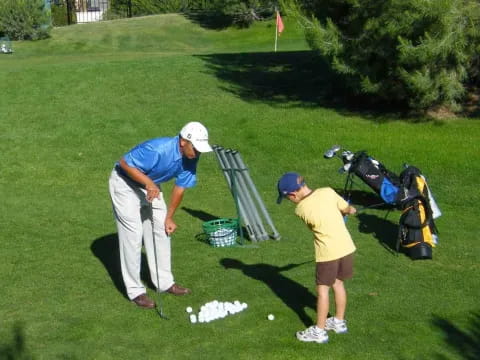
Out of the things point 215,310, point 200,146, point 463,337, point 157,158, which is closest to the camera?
point 463,337

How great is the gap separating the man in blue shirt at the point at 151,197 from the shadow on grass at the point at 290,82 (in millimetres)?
8222

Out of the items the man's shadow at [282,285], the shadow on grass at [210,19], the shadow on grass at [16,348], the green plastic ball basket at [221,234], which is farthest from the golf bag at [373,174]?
the shadow on grass at [210,19]

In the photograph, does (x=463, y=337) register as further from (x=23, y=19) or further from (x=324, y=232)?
(x=23, y=19)

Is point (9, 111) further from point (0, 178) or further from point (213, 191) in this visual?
point (213, 191)

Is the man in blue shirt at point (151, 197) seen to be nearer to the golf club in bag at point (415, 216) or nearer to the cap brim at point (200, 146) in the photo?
the cap brim at point (200, 146)

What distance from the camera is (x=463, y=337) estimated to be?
588 cm

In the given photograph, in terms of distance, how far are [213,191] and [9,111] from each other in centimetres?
631

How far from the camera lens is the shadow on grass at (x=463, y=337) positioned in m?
5.61

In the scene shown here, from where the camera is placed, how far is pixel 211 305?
637 cm

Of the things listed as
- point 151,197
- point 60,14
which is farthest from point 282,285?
point 60,14

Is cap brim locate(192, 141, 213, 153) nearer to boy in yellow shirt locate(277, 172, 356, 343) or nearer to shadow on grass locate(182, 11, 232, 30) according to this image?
boy in yellow shirt locate(277, 172, 356, 343)

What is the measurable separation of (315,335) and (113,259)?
306 cm

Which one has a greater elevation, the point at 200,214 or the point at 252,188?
the point at 252,188

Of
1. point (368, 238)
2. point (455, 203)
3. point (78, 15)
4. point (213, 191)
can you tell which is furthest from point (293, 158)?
point (78, 15)
